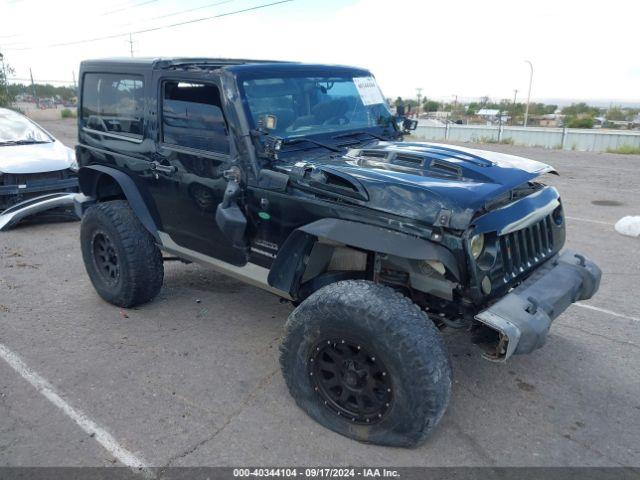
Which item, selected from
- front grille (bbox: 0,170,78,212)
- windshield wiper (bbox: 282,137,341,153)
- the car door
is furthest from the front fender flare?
front grille (bbox: 0,170,78,212)

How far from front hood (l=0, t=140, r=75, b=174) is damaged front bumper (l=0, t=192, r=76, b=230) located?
402 millimetres

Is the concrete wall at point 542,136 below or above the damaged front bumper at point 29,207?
below

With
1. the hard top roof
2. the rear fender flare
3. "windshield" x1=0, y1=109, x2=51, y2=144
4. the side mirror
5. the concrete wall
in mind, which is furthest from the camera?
the concrete wall

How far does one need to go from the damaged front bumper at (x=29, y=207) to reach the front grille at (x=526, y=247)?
632 cm

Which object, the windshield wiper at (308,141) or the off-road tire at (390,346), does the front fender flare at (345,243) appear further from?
the windshield wiper at (308,141)

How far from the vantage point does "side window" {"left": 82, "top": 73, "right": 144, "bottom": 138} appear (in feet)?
14.0

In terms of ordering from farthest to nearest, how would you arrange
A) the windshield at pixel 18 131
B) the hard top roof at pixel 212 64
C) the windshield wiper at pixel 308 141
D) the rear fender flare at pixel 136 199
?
the windshield at pixel 18 131
the rear fender flare at pixel 136 199
the hard top roof at pixel 212 64
the windshield wiper at pixel 308 141

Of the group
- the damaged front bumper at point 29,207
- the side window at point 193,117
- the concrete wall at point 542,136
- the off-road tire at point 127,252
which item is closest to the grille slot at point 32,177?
the damaged front bumper at point 29,207

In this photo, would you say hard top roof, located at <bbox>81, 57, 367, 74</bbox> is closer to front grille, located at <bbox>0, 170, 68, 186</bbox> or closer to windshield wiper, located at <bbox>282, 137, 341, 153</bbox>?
windshield wiper, located at <bbox>282, 137, 341, 153</bbox>

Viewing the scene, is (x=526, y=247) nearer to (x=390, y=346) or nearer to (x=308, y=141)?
(x=390, y=346)

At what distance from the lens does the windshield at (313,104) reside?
3.61 metres

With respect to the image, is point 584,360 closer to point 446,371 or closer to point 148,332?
point 446,371

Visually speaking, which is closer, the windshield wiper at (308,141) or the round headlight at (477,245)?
the round headlight at (477,245)

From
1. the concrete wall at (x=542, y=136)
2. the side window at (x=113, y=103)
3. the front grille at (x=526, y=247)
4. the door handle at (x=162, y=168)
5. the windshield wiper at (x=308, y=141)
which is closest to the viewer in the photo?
the front grille at (x=526, y=247)
